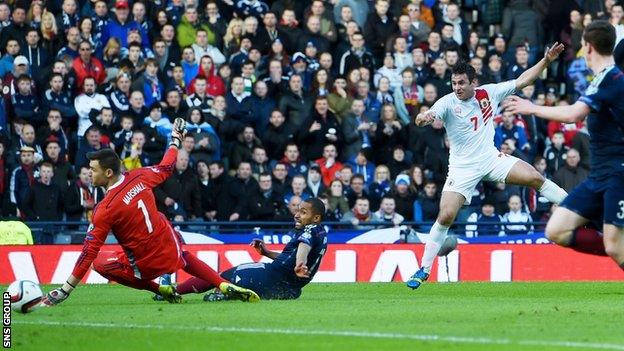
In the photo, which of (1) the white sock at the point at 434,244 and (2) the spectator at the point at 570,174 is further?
(2) the spectator at the point at 570,174

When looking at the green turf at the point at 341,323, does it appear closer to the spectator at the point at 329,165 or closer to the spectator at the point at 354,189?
the spectator at the point at 354,189

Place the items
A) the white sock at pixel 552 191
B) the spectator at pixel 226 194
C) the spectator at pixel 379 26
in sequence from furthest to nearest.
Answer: the spectator at pixel 379 26, the spectator at pixel 226 194, the white sock at pixel 552 191

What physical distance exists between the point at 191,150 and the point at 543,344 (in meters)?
13.2

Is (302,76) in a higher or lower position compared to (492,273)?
higher

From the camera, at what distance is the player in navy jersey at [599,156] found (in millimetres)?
11727

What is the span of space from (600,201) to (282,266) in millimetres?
3652

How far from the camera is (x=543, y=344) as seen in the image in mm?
10000

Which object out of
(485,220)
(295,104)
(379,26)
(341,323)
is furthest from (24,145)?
(341,323)

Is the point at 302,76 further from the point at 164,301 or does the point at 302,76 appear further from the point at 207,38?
the point at 164,301

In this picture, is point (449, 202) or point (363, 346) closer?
point (363, 346)

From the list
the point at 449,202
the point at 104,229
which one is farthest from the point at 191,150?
the point at 104,229

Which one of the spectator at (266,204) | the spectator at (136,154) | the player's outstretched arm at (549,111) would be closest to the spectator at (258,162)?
the spectator at (266,204)

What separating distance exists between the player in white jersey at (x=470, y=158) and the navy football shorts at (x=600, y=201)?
360 centimetres

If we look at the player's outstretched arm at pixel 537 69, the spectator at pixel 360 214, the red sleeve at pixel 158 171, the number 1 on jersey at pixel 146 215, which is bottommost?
the spectator at pixel 360 214
